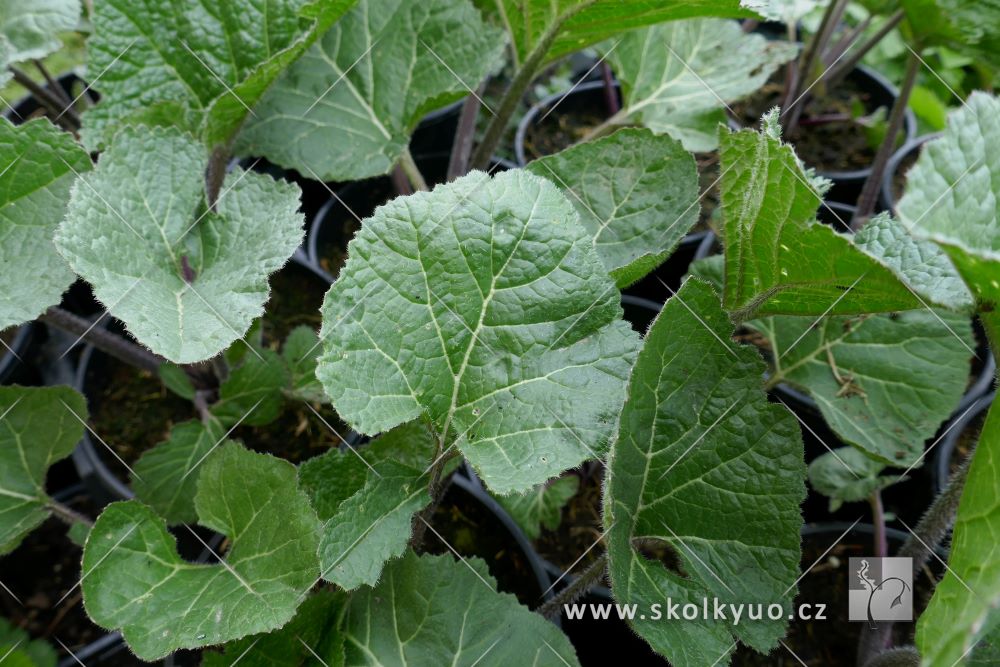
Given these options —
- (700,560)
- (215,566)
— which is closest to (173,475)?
(215,566)

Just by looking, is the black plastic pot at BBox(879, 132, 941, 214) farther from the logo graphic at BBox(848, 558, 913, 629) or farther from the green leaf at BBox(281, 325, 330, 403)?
the green leaf at BBox(281, 325, 330, 403)

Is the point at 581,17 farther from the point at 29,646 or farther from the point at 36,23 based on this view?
the point at 29,646

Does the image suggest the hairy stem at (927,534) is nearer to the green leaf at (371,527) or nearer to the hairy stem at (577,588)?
the hairy stem at (577,588)

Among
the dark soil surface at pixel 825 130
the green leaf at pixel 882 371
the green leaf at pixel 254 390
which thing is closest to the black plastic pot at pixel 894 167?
the dark soil surface at pixel 825 130

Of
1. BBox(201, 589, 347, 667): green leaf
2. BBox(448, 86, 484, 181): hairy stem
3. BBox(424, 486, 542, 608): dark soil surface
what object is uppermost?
BBox(448, 86, 484, 181): hairy stem

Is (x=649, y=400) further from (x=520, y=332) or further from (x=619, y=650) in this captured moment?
(x=619, y=650)

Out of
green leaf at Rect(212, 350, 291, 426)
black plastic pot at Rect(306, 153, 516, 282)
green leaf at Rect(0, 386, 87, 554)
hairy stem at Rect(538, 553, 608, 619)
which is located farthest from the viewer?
black plastic pot at Rect(306, 153, 516, 282)

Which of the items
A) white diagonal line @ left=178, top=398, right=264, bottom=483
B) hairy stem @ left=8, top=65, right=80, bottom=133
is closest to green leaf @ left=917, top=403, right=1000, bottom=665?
white diagonal line @ left=178, top=398, right=264, bottom=483
